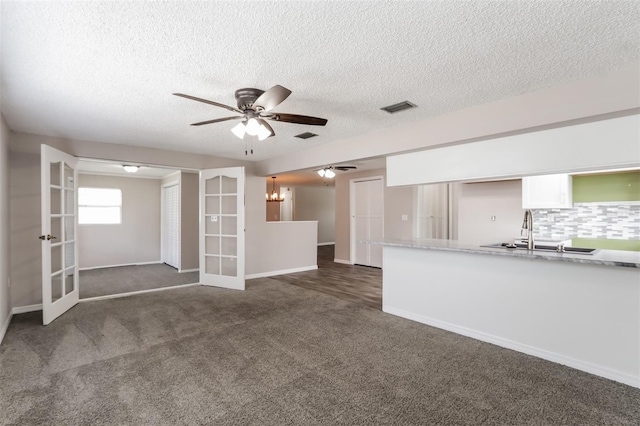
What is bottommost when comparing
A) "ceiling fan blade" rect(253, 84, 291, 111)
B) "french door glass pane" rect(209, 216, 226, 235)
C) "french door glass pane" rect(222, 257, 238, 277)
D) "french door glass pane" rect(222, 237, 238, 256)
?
"french door glass pane" rect(222, 257, 238, 277)

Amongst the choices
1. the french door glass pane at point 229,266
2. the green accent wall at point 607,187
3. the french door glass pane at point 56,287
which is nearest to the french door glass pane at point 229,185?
the french door glass pane at point 229,266

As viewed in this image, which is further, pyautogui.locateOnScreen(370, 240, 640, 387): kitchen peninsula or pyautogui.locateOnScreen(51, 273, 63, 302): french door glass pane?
pyautogui.locateOnScreen(51, 273, 63, 302): french door glass pane

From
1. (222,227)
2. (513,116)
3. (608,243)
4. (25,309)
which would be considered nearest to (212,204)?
(222,227)

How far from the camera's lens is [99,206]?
23.4ft

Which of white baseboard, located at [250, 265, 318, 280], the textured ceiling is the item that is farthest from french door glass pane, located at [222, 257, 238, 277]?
the textured ceiling

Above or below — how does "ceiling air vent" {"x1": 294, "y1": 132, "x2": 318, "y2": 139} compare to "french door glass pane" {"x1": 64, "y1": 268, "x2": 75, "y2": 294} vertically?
above

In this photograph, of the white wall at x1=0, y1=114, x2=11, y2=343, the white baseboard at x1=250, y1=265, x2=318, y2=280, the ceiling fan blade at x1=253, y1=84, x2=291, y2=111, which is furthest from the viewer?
the white baseboard at x1=250, y1=265, x2=318, y2=280

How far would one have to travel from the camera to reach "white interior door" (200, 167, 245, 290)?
5.09 m

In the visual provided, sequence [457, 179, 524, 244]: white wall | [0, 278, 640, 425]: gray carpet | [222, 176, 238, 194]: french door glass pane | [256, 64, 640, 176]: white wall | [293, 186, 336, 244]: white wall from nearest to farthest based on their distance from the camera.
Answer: [0, 278, 640, 425]: gray carpet, [256, 64, 640, 176]: white wall, [457, 179, 524, 244]: white wall, [222, 176, 238, 194]: french door glass pane, [293, 186, 336, 244]: white wall

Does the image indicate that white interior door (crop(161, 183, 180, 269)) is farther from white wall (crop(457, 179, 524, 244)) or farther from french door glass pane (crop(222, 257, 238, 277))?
white wall (crop(457, 179, 524, 244))

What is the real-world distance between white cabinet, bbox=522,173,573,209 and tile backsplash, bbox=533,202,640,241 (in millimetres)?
261

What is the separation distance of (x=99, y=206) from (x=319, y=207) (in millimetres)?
7274

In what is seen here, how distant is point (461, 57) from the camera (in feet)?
6.87

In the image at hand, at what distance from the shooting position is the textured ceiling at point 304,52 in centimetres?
162
